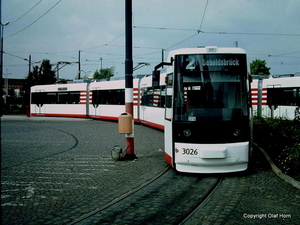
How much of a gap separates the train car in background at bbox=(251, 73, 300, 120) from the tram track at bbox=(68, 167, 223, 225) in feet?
45.6

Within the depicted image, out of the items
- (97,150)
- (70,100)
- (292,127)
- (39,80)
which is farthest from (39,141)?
(39,80)

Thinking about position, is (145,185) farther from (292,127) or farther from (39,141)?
(39,141)

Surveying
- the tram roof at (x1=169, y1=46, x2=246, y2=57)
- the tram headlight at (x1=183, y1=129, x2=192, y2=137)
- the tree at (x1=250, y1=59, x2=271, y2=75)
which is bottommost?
the tram headlight at (x1=183, y1=129, x2=192, y2=137)

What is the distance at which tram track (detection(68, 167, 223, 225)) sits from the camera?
17.5ft

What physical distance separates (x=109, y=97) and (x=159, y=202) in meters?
21.9

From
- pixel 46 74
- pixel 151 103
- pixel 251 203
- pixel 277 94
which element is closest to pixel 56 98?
→ pixel 46 74

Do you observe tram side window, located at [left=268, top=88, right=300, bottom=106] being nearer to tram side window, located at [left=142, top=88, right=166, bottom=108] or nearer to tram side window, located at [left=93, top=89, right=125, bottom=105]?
tram side window, located at [left=142, top=88, right=166, bottom=108]

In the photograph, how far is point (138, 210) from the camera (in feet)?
19.0

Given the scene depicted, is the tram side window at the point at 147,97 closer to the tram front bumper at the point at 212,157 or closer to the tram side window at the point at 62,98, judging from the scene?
the tram side window at the point at 62,98

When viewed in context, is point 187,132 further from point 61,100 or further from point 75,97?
point 61,100

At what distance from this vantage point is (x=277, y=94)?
22703mm

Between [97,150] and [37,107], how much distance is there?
23569 millimetres

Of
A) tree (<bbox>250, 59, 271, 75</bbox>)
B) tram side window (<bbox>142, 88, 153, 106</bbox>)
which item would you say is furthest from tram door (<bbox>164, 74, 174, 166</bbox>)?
tree (<bbox>250, 59, 271, 75</bbox>)

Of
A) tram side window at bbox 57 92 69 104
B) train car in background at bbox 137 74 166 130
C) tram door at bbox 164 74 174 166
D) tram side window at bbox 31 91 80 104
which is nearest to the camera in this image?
tram door at bbox 164 74 174 166
